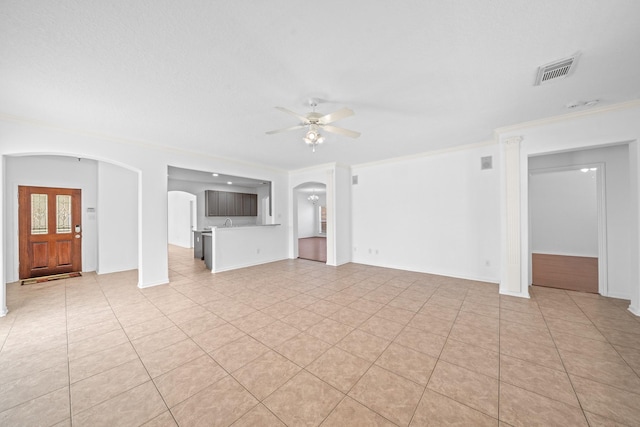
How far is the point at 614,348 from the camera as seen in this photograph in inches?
88.9

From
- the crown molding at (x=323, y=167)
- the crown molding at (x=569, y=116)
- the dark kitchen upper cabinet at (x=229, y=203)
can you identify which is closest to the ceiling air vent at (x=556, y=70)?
the crown molding at (x=569, y=116)

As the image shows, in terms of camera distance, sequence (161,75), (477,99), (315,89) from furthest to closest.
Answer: (477,99) → (315,89) → (161,75)

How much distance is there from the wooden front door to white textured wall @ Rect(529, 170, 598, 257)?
11.7 meters

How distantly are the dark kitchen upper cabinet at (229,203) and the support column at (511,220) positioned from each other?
331 inches

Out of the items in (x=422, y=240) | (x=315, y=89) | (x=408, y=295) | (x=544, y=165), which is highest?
(x=315, y=89)

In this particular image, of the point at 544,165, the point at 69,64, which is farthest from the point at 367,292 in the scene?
the point at 69,64

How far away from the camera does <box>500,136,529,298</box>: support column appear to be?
3.60 metres

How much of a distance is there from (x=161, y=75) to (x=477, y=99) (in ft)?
11.5

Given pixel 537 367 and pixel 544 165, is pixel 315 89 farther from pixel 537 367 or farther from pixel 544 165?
pixel 544 165

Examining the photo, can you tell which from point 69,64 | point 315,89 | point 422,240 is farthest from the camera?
point 422,240

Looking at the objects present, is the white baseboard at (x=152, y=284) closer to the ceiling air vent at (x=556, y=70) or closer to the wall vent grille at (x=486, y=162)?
the ceiling air vent at (x=556, y=70)

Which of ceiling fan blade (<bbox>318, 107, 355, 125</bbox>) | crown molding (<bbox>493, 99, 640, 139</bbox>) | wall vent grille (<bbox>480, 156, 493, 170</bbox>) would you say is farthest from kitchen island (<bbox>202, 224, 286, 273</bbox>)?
crown molding (<bbox>493, 99, 640, 139</bbox>)

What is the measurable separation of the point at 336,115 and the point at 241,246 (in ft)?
15.0

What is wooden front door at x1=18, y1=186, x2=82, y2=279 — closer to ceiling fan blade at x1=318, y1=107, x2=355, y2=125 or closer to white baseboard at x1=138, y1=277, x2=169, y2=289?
white baseboard at x1=138, y1=277, x2=169, y2=289
